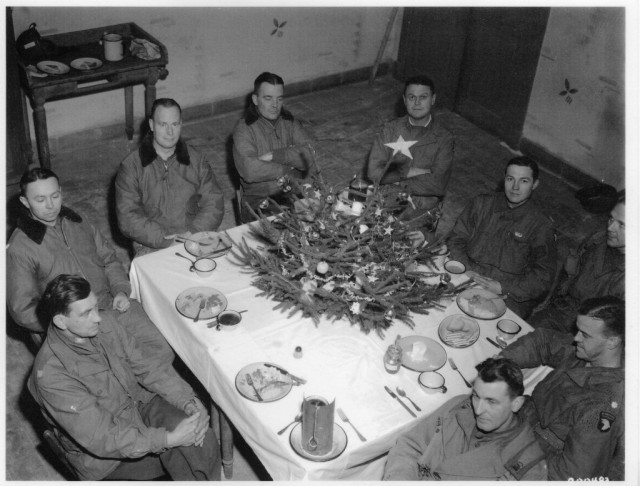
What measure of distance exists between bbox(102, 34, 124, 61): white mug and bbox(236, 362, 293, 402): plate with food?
157 inches

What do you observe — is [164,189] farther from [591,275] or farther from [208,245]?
[591,275]

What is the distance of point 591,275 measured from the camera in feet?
12.1

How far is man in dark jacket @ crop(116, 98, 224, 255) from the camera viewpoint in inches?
159

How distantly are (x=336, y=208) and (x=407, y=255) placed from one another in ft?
1.53

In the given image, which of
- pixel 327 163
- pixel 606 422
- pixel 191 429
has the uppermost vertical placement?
pixel 606 422

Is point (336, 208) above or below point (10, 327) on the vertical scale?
above

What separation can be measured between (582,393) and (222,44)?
18.0ft

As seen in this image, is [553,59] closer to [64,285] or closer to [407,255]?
[407,255]

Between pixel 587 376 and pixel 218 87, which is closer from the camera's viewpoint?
pixel 587 376

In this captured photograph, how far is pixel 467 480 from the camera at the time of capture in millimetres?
2664

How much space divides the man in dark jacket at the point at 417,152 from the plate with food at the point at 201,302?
5.32 ft

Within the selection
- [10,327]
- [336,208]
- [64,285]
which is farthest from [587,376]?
[10,327]

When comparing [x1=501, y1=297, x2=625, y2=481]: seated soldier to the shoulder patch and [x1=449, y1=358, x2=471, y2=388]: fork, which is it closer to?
the shoulder patch

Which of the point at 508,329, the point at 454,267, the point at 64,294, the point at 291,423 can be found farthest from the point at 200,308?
the point at 508,329
